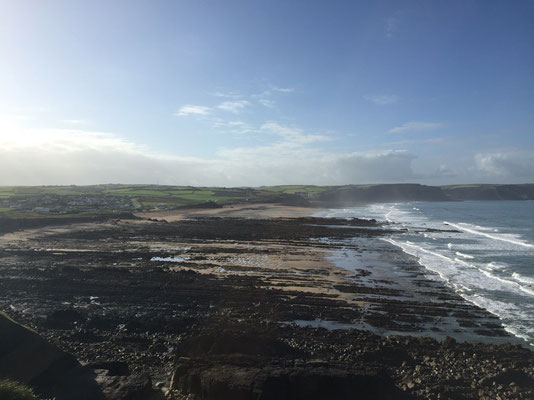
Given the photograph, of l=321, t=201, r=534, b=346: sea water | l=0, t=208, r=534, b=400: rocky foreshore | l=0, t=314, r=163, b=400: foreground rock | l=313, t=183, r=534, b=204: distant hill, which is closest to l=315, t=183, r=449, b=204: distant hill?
l=313, t=183, r=534, b=204: distant hill

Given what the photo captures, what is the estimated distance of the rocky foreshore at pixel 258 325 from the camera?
850 centimetres

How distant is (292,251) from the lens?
32.1 m

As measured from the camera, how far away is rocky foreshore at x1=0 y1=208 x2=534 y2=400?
335 inches

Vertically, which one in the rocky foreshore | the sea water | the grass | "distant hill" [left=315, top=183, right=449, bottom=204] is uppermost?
"distant hill" [left=315, top=183, right=449, bottom=204]

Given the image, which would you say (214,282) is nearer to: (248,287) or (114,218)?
(248,287)

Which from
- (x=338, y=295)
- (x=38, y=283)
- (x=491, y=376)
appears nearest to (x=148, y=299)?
(x=38, y=283)

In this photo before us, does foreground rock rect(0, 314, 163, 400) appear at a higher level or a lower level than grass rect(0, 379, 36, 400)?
lower

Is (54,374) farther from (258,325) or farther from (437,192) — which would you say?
(437,192)

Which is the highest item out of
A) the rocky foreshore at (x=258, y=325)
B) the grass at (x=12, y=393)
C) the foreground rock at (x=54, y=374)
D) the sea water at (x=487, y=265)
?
the grass at (x=12, y=393)

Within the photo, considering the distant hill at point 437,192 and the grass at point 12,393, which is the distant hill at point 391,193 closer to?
the distant hill at point 437,192

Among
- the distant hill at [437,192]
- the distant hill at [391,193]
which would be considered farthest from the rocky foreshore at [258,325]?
the distant hill at [437,192]

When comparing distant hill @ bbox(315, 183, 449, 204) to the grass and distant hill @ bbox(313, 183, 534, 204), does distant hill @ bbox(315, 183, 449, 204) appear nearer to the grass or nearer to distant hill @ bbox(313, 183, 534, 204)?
distant hill @ bbox(313, 183, 534, 204)

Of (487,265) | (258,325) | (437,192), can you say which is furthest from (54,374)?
(437,192)

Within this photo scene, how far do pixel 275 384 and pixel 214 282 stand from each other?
12.4 metres
